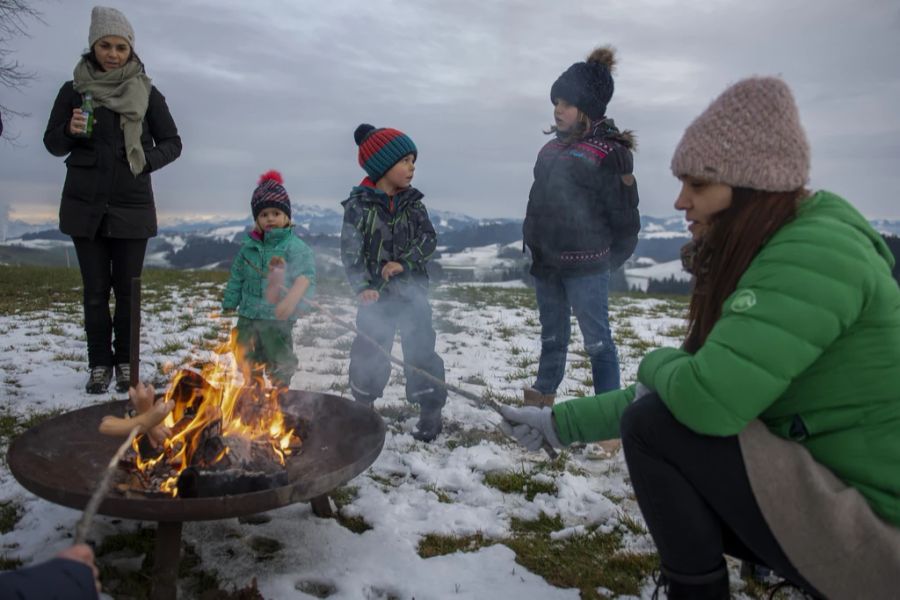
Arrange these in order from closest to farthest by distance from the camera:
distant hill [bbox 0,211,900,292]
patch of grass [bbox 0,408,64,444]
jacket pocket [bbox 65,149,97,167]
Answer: patch of grass [bbox 0,408,64,444] → jacket pocket [bbox 65,149,97,167] → distant hill [bbox 0,211,900,292]

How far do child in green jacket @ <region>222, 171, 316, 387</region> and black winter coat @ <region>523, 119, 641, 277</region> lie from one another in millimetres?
1913

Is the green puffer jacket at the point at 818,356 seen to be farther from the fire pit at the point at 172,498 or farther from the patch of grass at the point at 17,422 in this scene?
the patch of grass at the point at 17,422

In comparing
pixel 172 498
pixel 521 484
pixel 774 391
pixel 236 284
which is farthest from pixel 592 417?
pixel 236 284

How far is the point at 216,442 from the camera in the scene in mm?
3041

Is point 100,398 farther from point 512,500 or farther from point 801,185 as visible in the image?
point 801,185

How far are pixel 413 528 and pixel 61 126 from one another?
13.3 feet

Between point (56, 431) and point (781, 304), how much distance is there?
332cm

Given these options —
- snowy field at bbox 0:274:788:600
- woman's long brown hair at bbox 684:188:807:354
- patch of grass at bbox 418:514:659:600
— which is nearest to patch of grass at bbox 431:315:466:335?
snowy field at bbox 0:274:788:600

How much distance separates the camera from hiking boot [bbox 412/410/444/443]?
461 cm

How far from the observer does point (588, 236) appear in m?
4.62

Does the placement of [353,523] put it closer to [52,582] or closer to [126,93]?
[52,582]

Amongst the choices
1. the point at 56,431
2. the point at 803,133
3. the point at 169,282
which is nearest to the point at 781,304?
Answer: the point at 803,133

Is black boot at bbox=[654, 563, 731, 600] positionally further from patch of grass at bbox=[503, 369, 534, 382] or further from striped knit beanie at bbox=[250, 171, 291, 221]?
patch of grass at bbox=[503, 369, 534, 382]

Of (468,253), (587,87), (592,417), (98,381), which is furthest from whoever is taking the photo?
(468,253)
